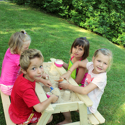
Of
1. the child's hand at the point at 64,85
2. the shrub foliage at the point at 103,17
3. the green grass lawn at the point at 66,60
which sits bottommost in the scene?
the green grass lawn at the point at 66,60

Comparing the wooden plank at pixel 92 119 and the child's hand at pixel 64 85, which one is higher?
the child's hand at pixel 64 85

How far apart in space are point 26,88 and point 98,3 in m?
9.60

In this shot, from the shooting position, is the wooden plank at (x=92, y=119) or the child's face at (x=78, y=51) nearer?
the wooden plank at (x=92, y=119)

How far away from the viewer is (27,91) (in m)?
1.54

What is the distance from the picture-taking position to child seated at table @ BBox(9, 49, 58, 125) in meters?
1.53

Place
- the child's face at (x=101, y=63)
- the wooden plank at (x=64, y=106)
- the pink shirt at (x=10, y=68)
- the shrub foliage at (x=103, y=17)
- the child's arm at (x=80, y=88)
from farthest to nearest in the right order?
the shrub foliage at (x=103, y=17)
the pink shirt at (x=10, y=68)
the child's face at (x=101, y=63)
the child's arm at (x=80, y=88)
the wooden plank at (x=64, y=106)

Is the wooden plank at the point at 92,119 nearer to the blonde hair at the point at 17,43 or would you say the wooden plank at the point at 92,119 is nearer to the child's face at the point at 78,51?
the child's face at the point at 78,51

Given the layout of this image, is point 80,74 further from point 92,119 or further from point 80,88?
point 92,119

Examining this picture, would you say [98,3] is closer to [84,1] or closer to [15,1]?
[84,1]

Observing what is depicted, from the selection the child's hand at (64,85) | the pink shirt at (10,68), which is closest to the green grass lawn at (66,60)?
the pink shirt at (10,68)

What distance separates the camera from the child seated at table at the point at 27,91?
1.53m

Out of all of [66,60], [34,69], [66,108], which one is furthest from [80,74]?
[66,60]

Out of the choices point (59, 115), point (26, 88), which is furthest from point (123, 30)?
point (26, 88)

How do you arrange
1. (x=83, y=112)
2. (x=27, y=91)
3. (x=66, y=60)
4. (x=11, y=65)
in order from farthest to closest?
(x=66, y=60), (x=11, y=65), (x=83, y=112), (x=27, y=91)
